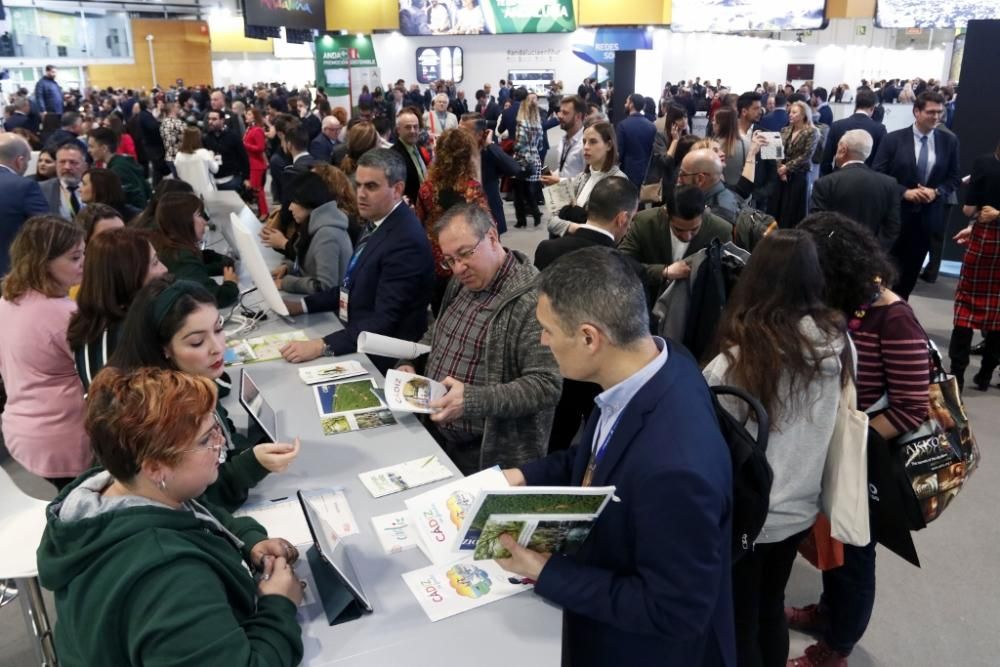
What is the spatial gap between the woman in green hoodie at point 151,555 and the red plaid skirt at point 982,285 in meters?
4.55

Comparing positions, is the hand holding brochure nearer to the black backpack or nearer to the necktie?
the black backpack

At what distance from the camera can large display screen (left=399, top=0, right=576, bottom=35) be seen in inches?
664

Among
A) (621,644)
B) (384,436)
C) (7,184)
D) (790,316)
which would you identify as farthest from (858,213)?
(7,184)

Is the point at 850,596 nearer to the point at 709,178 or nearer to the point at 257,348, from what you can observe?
the point at 709,178

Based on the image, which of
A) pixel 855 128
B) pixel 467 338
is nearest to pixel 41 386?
pixel 467 338

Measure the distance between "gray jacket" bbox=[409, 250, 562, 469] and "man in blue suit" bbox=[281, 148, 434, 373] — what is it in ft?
2.24

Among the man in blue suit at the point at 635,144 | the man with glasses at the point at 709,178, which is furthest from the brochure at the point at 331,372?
the man in blue suit at the point at 635,144

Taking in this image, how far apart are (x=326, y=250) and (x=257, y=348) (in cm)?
76

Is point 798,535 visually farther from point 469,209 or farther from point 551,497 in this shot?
point 469,209

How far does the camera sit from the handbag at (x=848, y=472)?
199 centimetres

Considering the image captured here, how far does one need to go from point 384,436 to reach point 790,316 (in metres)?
1.32

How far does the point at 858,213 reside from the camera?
4.91 metres

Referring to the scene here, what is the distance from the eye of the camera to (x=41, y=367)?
2.54 metres

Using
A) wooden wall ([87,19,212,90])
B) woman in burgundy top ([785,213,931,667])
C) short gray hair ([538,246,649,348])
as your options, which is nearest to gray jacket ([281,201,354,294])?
woman in burgundy top ([785,213,931,667])
